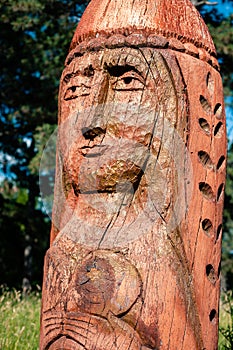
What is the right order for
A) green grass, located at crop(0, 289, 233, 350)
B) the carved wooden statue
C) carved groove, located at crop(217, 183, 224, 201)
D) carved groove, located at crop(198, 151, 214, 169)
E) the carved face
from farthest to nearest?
1. green grass, located at crop(0, 289, 233, 350)
2. carved groove, located at crop(217, 183, 224, 201)
3. carved groove, located at crop(198, 151, 214, 169)
4. the carved face
5. the carved wooden statue

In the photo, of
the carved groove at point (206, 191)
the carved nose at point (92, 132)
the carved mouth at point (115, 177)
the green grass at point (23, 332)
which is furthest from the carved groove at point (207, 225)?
the green grass at point (23, 332)

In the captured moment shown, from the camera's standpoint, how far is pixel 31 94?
13133 millimetres

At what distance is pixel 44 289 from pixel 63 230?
1.13ft

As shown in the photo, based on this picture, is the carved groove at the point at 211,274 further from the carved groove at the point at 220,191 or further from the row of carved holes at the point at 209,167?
the carved groove at the point at 220,191

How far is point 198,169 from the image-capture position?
275 cm

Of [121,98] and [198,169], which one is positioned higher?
[121,98]

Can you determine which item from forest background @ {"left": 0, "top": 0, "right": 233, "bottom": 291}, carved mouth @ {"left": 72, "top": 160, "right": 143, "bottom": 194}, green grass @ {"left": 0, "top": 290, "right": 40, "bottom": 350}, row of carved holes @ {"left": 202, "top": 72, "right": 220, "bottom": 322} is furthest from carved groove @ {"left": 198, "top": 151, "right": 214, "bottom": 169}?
forest background @ {"left": 0, "top": 0, "right": 233, "bottom": 291}

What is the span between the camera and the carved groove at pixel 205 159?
2.80 metres

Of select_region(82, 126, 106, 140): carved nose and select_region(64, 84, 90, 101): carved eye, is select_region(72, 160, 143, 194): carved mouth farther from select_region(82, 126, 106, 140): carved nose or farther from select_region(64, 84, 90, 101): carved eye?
select_region(64, 84, 90, 101): carved eye

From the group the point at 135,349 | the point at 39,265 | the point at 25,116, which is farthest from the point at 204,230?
the point at 39,265

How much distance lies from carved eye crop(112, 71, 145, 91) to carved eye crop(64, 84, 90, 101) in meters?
0.17

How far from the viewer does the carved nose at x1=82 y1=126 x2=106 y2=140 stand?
2820 millimetres

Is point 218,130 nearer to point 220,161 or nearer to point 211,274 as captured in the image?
point 220,161

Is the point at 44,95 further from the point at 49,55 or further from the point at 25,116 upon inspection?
the point at 49,55
